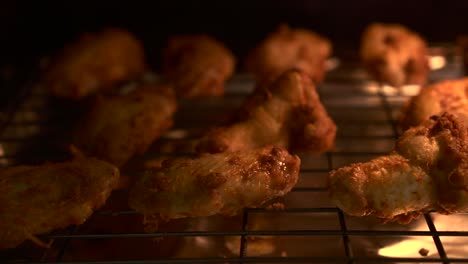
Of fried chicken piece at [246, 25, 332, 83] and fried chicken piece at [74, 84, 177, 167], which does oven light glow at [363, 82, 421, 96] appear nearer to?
fried chicken piece at [246, 25, 332, 83]

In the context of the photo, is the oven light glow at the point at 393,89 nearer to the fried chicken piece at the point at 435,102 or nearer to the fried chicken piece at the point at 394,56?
the fried chicken piece at the point at 394,56

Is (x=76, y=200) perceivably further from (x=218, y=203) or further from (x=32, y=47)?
(x=32, y=47)

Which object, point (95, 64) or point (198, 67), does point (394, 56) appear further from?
point (95, 64)

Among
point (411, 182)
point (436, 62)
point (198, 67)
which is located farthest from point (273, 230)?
point (436, 62)

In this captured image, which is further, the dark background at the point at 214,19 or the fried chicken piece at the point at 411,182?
the dark background at the point at 214,19

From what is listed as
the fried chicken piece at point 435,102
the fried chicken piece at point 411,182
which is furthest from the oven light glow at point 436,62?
the fried chicken piece at point 411,182
